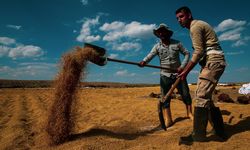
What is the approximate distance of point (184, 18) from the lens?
3973mm

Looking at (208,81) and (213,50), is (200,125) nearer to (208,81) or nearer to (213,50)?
(208,81)

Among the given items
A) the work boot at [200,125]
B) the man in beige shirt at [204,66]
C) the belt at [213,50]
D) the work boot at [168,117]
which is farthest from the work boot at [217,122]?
the work boot at [168,117]

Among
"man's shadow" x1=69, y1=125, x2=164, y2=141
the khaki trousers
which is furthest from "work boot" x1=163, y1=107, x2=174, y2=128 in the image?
the khaki trousers

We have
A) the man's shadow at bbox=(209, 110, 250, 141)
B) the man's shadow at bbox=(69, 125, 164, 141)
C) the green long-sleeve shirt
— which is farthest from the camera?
the green long-sleeve shirt

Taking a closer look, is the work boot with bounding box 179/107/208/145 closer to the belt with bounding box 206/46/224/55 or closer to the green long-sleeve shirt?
the belt with bounding box 206/46/224/55

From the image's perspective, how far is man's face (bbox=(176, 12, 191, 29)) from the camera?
397 cm

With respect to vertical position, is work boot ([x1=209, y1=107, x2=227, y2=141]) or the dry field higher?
work boot ([x1=209, y1=107, x2=227, y2=141])

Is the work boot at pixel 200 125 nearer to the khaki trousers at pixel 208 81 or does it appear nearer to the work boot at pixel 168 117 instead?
the khaki trousers at pixel 208 81

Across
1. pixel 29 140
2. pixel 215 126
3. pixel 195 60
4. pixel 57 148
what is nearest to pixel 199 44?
pixel 195 60

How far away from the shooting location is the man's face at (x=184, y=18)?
3.97m

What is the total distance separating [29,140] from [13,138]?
1.10 feet

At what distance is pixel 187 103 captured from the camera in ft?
17.9

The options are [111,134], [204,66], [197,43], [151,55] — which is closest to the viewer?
[197,43]

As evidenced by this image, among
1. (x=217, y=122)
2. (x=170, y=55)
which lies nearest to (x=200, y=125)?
(x=217, y=122)
